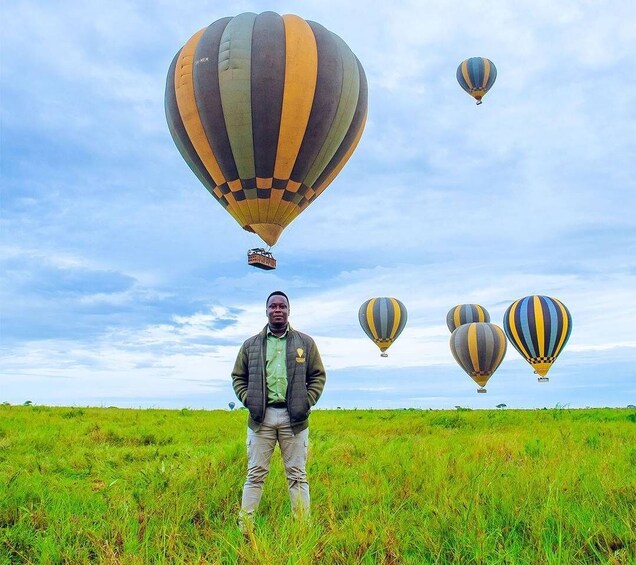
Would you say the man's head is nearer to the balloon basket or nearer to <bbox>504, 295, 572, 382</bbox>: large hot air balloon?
the balloon basket

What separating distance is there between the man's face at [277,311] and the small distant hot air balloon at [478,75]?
3663 centimetres

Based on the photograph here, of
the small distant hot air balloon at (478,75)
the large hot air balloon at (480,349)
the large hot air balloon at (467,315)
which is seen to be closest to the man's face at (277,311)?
the large hot air balloon at (480,349)

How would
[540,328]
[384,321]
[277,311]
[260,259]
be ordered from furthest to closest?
1. [384,321]
2. [540,328]
3. [260,259]
4. [277,311]

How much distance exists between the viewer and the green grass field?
3.82m

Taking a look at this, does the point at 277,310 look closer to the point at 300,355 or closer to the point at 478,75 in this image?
the point at 300,355

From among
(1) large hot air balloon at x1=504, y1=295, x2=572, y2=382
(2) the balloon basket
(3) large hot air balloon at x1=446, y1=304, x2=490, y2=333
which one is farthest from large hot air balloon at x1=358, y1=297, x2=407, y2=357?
(2) the balloon basket

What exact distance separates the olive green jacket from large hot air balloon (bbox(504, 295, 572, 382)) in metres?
25.8

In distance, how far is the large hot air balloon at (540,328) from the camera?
1109 inches

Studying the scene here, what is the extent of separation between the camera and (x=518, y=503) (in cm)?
492

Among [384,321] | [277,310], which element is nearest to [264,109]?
[277,310]

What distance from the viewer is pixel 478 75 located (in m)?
37.1

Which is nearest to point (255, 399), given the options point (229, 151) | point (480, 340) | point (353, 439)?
point (353, 439)

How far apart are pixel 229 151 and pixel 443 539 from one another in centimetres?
1153

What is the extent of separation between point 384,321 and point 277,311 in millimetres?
30558
